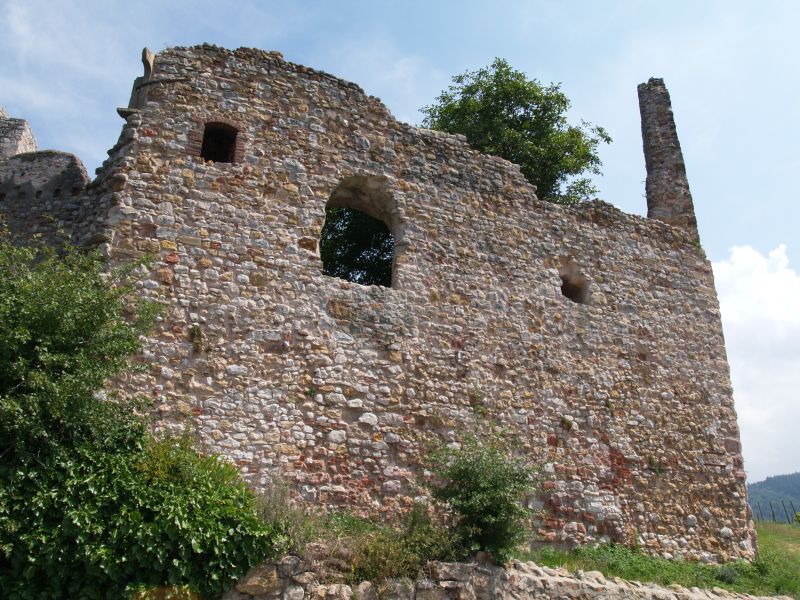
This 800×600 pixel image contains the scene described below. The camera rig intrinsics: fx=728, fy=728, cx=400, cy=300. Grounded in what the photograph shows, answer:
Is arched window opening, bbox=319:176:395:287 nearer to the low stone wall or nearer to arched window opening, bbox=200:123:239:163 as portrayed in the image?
arched window opening, bbox=200:123:239:163

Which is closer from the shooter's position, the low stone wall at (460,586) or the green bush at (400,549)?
the low stone wall at (460,586)

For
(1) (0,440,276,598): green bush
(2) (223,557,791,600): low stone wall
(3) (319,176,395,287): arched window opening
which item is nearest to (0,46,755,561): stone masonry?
(1) (0,440,276,598): green bush

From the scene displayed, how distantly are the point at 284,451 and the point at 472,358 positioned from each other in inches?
136

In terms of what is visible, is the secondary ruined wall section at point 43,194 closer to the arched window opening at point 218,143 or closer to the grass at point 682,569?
the arched window opening at point 218,143

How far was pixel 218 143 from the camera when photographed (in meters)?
11.4

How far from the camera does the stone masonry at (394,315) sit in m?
9.76

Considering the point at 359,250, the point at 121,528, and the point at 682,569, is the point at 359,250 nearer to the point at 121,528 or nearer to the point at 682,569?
the point at 682,569

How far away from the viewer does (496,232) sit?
494 inches

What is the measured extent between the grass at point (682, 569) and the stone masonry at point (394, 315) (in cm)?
33

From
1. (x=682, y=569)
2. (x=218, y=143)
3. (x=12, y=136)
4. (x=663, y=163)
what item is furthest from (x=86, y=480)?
(x=663, y=163)

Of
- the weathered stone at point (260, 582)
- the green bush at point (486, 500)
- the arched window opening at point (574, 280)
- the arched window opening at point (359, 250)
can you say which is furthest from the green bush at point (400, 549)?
the arched window opening at point (359, 250)

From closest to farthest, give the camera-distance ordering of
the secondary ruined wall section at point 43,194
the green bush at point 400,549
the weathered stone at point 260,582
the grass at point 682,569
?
1. the weathered stone at point 260,582
2. the green bush at point 400,549
3. the secondary ruined wall section at point 43,194
4. the grass at point 682,569

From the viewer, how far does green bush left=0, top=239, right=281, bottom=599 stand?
6.78m

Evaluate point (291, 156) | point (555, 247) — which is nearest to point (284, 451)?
point (291, 156)
